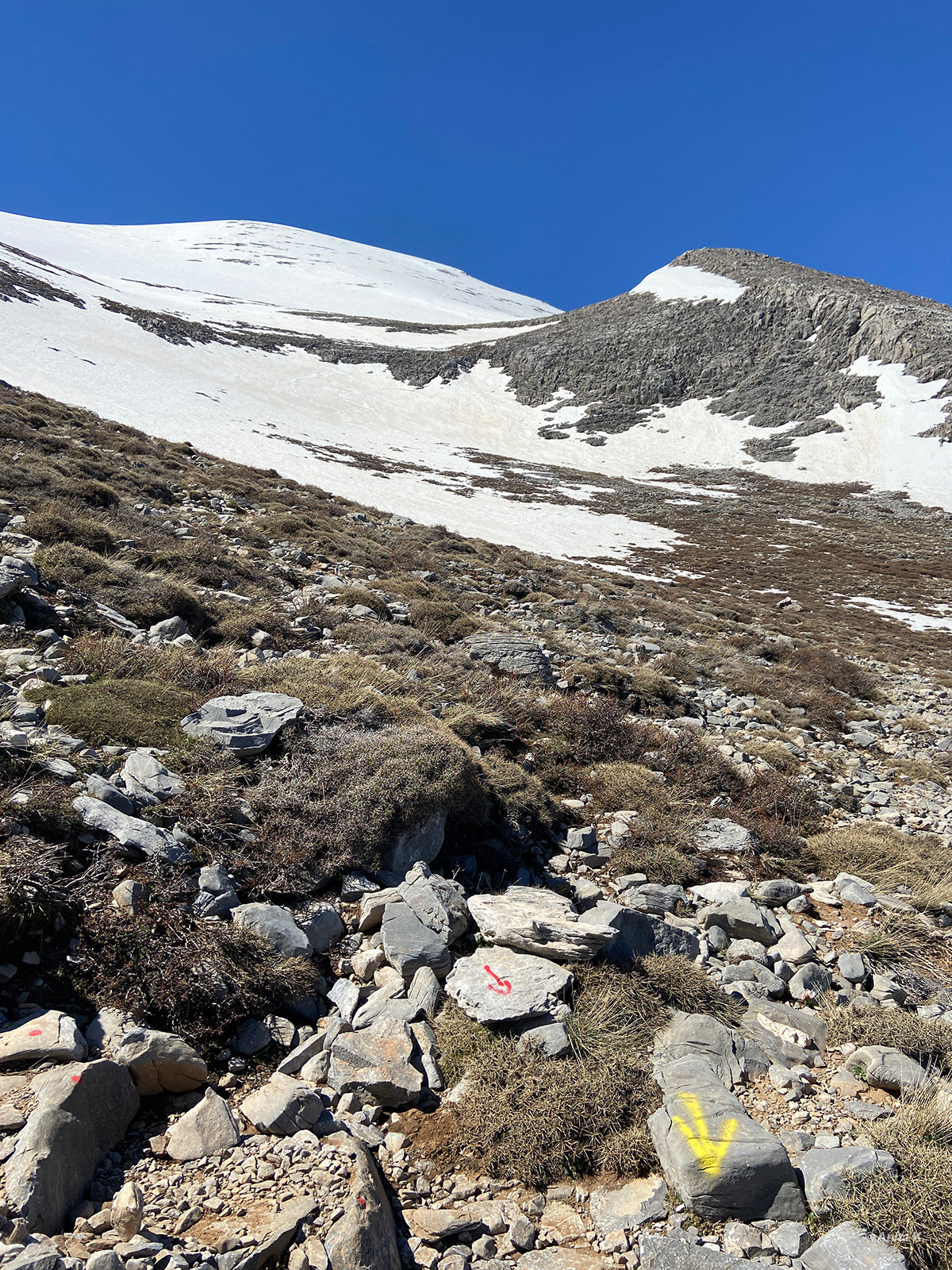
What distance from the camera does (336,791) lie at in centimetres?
554

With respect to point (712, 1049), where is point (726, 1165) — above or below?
above

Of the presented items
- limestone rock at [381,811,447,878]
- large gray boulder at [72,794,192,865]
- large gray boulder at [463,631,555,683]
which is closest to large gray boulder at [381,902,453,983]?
limestone rock at [381,811,447,878]

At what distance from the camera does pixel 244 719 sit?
6117mm

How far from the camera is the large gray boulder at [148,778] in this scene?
16.3ft

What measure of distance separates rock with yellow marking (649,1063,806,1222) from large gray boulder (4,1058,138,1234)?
2.89 meters

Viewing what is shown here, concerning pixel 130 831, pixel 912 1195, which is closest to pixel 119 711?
pixel 130 831

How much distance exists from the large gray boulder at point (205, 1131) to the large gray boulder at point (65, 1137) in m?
0.27

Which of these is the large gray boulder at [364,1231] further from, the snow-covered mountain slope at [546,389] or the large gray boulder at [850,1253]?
the snow-covered mountain slope at [546,389]

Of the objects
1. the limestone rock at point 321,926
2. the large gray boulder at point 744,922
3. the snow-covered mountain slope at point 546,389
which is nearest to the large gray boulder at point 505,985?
the limestone rock at point 321,926

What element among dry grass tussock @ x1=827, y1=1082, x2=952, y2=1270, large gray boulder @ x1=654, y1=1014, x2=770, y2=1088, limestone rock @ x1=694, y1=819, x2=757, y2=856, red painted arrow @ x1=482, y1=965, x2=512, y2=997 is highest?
dry grass tussock @ x1=827, y1=1082, x2=952, y2=1270

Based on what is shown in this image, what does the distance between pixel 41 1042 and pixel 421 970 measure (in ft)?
7.47

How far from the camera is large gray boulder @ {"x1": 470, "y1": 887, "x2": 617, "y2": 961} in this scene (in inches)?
186

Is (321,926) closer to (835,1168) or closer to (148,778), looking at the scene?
(148,778)

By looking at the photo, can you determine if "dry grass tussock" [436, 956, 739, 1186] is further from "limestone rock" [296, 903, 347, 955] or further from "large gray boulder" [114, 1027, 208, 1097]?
"large gray boulder" [114, 1027, 208, 1097]
